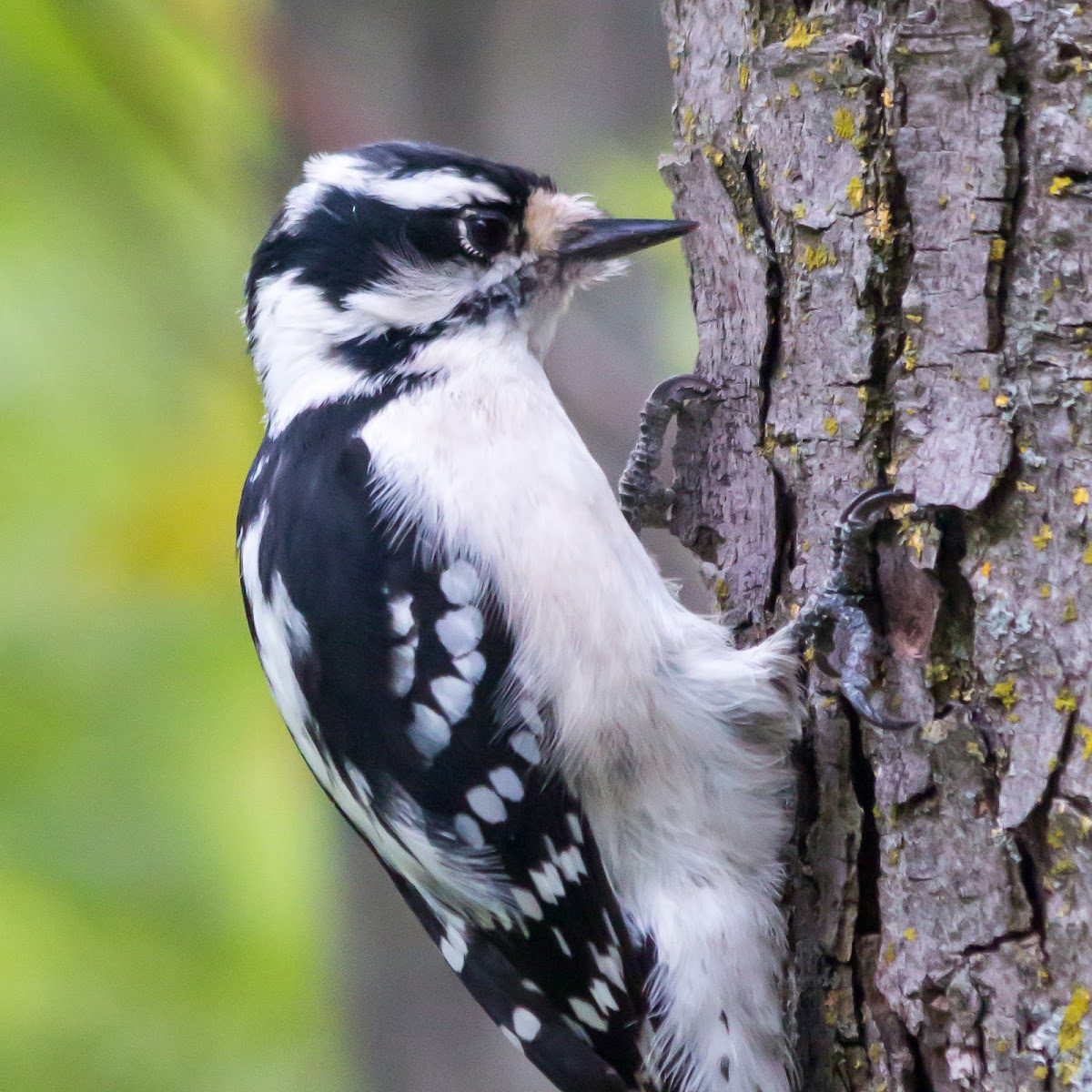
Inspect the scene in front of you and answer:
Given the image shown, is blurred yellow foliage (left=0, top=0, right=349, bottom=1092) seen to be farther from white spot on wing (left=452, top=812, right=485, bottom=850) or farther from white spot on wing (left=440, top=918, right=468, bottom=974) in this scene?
white spot on wing (left=452, top=812, right=485, bottom=850)

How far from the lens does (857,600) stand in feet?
6.18

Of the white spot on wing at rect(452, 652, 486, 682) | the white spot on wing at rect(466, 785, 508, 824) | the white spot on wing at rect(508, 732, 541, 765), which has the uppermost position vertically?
the white spot on wing at rect(452, 652, 486, 682)

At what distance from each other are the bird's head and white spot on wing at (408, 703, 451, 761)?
537 mm

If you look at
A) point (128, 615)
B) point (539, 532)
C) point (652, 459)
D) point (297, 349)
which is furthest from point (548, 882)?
point (128, 615)

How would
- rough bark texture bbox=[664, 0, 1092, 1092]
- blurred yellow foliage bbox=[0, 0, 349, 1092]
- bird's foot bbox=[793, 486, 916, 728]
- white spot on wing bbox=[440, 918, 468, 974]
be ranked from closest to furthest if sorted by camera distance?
1. rough bark texture bbox=[664, 0, 1092, 1092]
2. bird's foot bbox=[793, 486, 916, 728]
3. white spot on wing bbox=[440, 918, 468, 974]
4. blurred yellow foliage bbox=[0, 0, 349, 1092]

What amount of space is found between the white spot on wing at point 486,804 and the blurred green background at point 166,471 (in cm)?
158

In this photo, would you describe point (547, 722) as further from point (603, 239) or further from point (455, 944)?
point (603, 239)

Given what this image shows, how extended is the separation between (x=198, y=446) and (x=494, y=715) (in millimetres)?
2300

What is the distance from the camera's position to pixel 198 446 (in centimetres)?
401

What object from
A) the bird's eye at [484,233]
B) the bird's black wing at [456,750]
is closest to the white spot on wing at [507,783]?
the bird's black wing at [456,750]

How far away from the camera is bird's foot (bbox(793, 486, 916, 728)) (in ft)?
5.92

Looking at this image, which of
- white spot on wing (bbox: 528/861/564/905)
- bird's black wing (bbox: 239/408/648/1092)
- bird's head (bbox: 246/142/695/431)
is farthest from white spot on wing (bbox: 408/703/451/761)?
bird's head (bbox: 246/142/695/431)

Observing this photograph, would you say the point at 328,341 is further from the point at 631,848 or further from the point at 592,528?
the point at 631,848

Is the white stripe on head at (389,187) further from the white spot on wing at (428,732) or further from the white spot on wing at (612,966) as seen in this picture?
the white spot on wing at (612,966)
